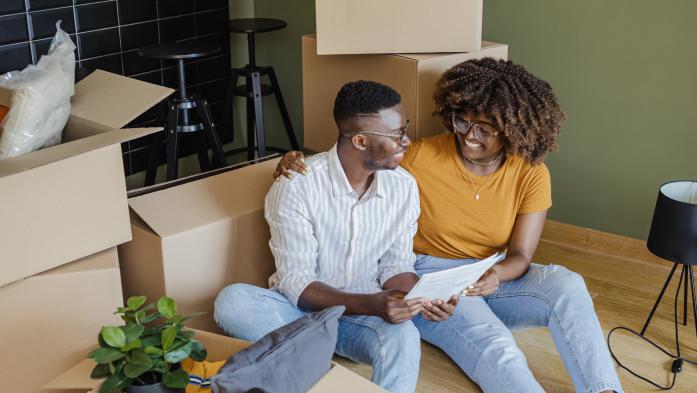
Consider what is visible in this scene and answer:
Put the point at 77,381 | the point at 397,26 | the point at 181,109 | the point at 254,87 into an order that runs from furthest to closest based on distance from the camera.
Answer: the point at 254,87 → the point at 181,109 → the point at 397,26 → the point at 77,381

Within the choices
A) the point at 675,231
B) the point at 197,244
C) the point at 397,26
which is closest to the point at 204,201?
the point at 197,244

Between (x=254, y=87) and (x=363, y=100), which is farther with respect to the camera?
(x=254, y=87)

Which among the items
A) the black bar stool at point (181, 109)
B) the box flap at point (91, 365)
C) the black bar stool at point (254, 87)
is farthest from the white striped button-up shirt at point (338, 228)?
the black bar stool at point (254, 87)

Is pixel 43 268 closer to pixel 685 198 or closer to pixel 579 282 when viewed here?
pixel 579 282

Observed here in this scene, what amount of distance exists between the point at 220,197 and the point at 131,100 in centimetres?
35

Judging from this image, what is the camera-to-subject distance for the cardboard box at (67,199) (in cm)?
178

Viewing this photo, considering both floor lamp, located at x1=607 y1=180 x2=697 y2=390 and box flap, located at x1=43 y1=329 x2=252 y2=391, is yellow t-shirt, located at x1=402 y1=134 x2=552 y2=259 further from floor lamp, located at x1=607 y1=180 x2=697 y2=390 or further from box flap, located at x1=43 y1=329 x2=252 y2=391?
box flap, located at x1=43 y1=329 x2=252 y2=391

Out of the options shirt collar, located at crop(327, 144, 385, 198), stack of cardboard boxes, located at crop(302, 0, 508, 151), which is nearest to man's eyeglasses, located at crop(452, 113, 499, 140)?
stack of cardboard boxes, located at crop(302, 0, 508, 151)

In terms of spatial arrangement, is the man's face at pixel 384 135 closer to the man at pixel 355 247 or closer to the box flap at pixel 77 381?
the man at pixel 355 247

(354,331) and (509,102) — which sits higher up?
(509,102)

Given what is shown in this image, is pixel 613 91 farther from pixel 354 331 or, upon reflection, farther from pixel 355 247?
pixel 354 331

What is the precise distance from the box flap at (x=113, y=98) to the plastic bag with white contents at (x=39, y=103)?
0.08 meters

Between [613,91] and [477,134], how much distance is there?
3.07 ft

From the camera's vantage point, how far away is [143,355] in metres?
1.42
